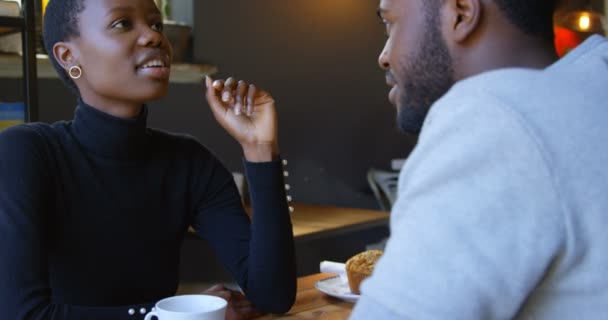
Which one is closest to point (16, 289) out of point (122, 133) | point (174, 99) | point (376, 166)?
point (122, 133)

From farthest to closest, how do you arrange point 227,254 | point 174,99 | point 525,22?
point 174,99
point 227,254
point 525,22

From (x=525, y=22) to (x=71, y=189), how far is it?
3.01ft

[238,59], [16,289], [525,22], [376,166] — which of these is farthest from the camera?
[376,166]

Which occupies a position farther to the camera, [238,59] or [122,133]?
[238,59]

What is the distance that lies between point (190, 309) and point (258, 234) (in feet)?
1.29

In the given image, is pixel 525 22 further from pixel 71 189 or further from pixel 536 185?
pixel 71 189

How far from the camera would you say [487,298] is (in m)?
0.52

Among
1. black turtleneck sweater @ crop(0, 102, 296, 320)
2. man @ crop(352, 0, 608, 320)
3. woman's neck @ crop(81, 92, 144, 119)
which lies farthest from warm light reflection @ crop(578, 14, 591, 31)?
man @ crop(352, 0, 608, 320)

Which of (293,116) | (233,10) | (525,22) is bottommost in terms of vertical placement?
(293,116)

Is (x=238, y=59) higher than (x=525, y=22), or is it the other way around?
(x=525, y=22)

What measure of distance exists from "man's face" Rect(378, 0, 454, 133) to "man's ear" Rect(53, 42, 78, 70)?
787 millimetres

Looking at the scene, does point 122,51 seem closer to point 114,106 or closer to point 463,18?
point 114,106

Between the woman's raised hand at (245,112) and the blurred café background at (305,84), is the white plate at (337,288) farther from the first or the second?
the blurred café background at (305,84)

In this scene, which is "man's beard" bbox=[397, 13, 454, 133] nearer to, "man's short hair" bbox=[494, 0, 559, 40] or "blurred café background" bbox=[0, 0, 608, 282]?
"man's short hair" bbox=[494, 0, 559, 40]
